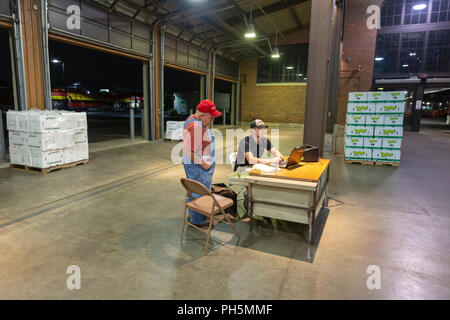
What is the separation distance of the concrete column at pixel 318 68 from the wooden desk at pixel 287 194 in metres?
1.56

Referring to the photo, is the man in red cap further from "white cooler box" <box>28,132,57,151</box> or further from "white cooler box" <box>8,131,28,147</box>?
"white cooler box" <box>8,131,28,147</box>

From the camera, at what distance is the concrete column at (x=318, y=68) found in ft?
15.8

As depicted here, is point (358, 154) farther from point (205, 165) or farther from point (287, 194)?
point (205, 165)

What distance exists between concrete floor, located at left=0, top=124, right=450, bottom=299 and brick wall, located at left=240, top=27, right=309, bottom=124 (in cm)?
1663

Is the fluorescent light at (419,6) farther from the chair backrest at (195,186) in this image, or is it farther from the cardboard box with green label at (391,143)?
the chair backrest at (195,186)

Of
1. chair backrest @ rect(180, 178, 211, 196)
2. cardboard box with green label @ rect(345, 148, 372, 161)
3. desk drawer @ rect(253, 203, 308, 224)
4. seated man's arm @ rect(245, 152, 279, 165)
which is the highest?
seated man's arm @ rect(245, 152, 279, 165)

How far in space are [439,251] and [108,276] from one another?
386 cm

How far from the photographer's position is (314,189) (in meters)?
3.19

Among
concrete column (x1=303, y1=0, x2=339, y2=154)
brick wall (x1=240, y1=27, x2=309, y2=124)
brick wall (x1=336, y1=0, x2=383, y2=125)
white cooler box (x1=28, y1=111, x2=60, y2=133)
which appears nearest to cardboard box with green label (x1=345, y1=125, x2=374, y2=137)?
concrete column (x1=303, y1=0, x2=339, y2=154)

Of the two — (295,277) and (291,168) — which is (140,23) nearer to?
(291,168)

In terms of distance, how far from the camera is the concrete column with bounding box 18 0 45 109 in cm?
742

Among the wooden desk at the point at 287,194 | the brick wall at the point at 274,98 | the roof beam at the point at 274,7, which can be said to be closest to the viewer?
the wooden desk at the point at 287,194

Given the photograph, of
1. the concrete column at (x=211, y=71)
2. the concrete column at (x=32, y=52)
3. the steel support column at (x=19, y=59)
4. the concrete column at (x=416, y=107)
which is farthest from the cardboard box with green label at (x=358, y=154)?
the concrete column at (x=416, y=107)
